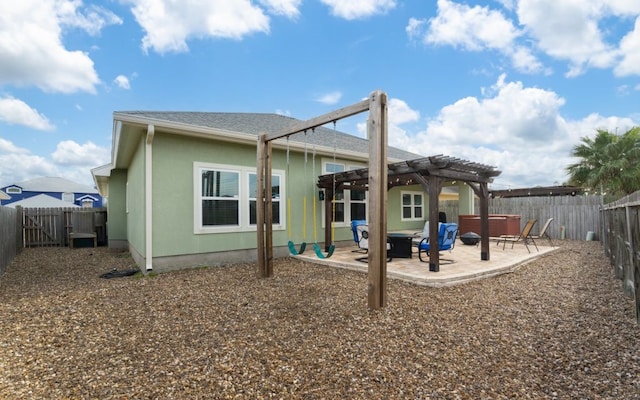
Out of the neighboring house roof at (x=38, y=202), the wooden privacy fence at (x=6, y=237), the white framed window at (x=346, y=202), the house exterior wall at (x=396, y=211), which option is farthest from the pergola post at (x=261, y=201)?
the neighboring house roof at (x=38, y=202)

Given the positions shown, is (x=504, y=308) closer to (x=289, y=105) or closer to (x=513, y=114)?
(x=513, y=114)

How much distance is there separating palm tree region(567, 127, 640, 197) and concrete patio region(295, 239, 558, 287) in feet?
19.6

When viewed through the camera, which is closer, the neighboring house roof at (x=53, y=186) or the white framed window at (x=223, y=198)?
the white framed window at (x=223, y=198)

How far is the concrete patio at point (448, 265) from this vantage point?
18.1 feet


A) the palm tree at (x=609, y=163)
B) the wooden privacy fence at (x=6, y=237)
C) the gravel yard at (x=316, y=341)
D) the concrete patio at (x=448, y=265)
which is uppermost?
the palm tree at (x=609, y=163)

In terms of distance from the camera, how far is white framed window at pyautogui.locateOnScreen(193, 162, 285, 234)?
23.3ft

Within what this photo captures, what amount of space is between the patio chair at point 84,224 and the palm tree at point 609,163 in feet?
65.1

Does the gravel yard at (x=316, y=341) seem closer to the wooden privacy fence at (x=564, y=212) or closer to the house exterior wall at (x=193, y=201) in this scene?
the house exterior wall at (x=193, y=201)

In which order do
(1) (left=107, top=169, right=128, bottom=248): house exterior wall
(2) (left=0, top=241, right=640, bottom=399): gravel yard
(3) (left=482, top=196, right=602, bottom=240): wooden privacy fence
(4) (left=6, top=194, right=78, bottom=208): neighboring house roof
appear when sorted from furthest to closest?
(4) (left=6, top=194, right=78, bottom=208): neighboring house roof
(3) (left=482, top=196, right=602, bottom=240): wooden privacy fence
(1) (left=107, top=169, right=128, bottom=248): house exterior wall
(2) (left=0, top=241, right=640, bottom=399): gravel yard

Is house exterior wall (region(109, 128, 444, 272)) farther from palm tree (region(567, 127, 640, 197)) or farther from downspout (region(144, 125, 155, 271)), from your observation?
palm tree (region(567, 127, 640, 197))

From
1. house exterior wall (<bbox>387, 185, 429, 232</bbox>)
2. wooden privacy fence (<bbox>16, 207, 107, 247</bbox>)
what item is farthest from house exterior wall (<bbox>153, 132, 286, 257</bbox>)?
wooden privacy fence (<bbox>16, 207, 107, 247</bbox>)

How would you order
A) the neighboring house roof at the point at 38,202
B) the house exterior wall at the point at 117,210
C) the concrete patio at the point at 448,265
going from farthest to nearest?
the neighboring house roof at the point at 38,202 → the house exterior wall at the point at 117,210 → the concrete patio at the point at 448,265

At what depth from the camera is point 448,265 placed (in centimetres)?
661

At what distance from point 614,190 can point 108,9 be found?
17375 millimetres
